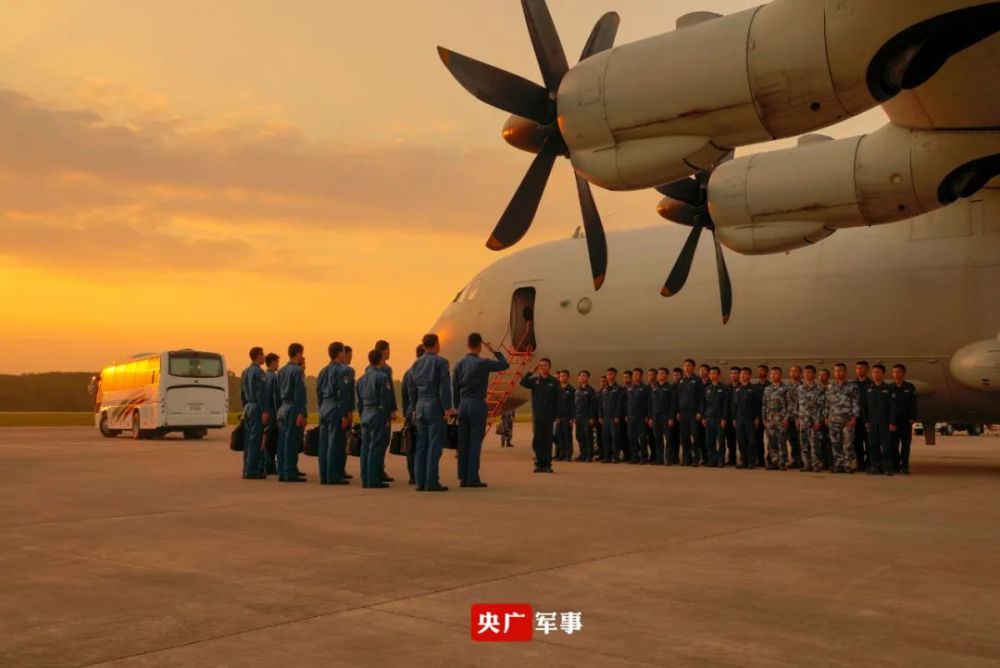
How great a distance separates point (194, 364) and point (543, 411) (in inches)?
687

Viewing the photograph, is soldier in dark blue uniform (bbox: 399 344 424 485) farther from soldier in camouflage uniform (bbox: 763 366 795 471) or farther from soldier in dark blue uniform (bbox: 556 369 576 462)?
soldier in camouflage uniform (bbox: 763 366 795 471)

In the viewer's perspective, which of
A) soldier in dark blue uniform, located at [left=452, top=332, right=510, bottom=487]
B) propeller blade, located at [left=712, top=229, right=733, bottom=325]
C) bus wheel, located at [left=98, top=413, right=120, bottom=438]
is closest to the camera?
soldier in dark blue uniform, located at [left=452, top=332, right=510, bottom=487]

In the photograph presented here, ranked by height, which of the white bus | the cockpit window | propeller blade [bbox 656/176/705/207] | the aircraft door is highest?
propeller blade [bbox 656/176/705/207]

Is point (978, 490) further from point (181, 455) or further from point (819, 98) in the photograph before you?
point (181, 455)

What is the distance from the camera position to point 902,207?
41.1 feet

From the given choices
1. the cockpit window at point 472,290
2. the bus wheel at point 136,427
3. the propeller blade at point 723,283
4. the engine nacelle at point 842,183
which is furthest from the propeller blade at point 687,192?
the bus wheel at point 136,427

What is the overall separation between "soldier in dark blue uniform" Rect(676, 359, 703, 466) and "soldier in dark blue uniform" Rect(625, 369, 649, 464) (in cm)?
83

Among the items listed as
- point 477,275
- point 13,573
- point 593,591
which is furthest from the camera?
point 477,275

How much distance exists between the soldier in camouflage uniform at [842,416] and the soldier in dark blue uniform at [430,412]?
6872 millimetres

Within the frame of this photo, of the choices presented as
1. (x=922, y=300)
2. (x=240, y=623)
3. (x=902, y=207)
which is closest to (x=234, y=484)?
(x=240, y=623)

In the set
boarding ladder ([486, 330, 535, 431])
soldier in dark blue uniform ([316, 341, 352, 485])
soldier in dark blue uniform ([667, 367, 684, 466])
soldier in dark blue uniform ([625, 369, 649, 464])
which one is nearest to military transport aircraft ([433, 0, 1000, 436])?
boarding ladder ([486, 330, 535, 431])

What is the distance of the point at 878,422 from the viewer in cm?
1479

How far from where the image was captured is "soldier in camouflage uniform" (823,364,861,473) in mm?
14945

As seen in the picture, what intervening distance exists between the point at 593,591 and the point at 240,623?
2083 millimetres
